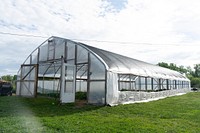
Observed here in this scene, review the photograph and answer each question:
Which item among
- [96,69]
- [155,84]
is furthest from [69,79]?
[155,84]

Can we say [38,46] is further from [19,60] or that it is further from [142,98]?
[142,98]

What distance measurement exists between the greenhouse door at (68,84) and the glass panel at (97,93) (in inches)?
53.1

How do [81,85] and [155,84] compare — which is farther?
[155,84]

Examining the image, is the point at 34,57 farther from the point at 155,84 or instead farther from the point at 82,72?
the point at 155,84

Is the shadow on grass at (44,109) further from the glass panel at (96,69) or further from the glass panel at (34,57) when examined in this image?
the glass panel at (34,57)

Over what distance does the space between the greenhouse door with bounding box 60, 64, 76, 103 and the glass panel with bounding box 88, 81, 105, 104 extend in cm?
135

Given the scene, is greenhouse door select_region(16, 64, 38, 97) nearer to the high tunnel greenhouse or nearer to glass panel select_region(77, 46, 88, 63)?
the high tunnel greenhouse

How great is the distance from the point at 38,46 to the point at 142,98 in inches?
306

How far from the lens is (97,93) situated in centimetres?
1045

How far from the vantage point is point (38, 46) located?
14648 millimetres

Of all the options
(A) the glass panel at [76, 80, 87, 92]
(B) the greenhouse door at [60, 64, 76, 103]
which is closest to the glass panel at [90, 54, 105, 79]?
(B) the greenhouse door at [60, 64, 76, 103]

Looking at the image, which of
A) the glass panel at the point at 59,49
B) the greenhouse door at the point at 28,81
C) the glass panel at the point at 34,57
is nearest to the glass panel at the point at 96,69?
the glass panel at the point at 59,49

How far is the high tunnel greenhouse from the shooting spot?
1052 cm

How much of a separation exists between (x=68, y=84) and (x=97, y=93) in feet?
7.05
